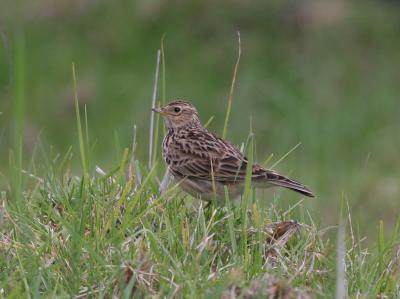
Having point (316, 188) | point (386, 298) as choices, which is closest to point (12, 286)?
point (386, 298)

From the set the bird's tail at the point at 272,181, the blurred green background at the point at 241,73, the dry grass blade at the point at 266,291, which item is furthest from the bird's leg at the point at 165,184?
the blurred green background at the point at 241,73

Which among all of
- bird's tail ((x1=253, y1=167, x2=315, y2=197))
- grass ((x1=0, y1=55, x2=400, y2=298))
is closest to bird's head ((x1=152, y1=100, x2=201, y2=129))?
bird's tail ((x1=253, y1=167, x2=315, y2=197))

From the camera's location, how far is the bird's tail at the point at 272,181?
21.8 feet

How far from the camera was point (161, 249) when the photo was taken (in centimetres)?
545

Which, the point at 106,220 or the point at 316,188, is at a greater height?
the point at 106,220

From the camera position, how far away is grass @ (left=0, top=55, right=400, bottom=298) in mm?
5086

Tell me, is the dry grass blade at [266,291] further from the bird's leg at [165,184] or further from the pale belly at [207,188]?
the pale belly at [207,188]

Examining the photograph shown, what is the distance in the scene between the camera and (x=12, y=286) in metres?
5.11

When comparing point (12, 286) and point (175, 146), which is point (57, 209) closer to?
point (12, 286)

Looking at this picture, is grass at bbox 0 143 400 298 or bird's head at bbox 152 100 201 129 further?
bird's head at bbox 152 100 201 129

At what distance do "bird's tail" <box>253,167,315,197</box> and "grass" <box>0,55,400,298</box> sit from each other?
28 centimetres

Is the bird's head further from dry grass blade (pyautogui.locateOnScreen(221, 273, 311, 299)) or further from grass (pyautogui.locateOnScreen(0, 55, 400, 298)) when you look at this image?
dry grass blade (pyautogui.locateOnScreen(221, 273, 311, 299))

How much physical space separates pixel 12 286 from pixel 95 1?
11.0 meters

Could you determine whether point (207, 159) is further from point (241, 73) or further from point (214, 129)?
point (241, 73)
